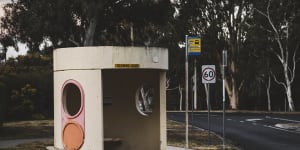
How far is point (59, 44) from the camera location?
119 ft

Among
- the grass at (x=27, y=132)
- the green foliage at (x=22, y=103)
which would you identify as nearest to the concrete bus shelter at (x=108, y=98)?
the grass at (x=27, y=132)

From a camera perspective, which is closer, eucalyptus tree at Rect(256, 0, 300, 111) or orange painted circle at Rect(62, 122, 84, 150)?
orange painted circle at Rect(62, 122, 84, 150)

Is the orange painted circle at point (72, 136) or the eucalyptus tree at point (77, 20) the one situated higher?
the eucalyptus tree at point (77, 20)

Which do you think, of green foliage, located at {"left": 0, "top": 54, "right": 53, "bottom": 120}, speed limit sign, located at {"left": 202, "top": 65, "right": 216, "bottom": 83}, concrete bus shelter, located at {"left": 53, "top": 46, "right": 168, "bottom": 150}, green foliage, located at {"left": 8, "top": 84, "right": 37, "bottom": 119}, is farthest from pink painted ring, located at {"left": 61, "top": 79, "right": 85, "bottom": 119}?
green foliage, located at {"left": 8, "top": 84, "right": 37, "bottom": 119}

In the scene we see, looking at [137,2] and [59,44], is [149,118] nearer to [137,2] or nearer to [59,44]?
[137,2]

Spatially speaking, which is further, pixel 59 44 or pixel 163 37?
pixel 163 37

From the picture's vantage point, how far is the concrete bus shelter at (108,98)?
14.9 metres

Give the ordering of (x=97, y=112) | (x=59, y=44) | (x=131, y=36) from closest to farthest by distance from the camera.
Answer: (x=97, y=112) < (x=59, y=44) < (x=131, y=36)

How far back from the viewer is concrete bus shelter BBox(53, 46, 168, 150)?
1485 cm

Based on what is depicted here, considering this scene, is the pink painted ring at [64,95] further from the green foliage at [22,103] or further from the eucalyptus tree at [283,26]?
the eucalyptus tree at [283,26]

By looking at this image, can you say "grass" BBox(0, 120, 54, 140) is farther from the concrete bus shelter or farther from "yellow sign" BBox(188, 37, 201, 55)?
"yellow sign" BBox(188, 37, 201, 55)

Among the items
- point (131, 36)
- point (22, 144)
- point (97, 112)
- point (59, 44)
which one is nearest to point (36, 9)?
point (59, 44)

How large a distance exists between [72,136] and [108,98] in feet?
7.17

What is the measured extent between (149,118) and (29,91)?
60.9 feet
